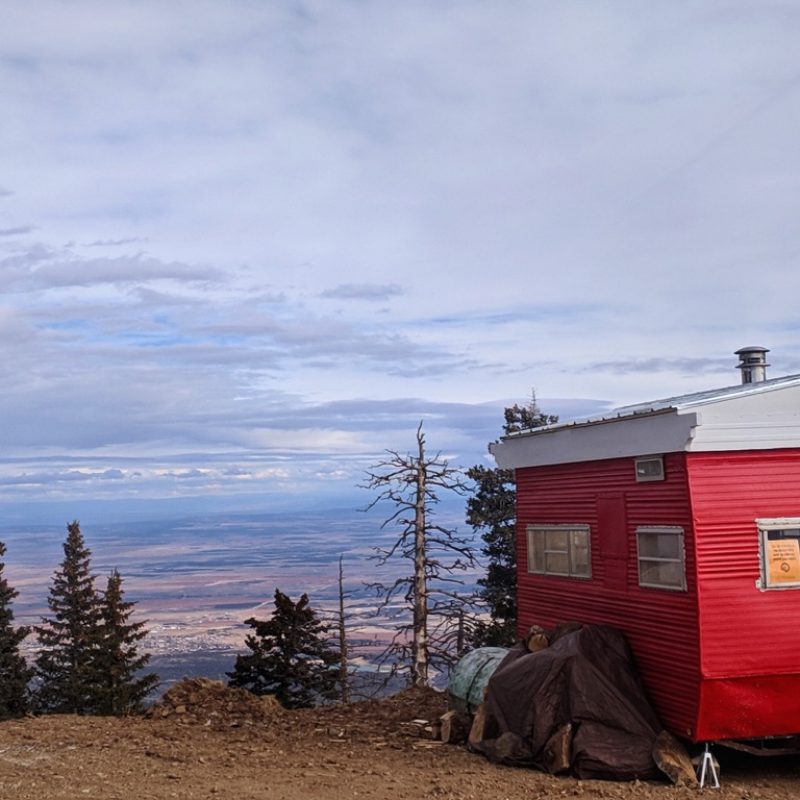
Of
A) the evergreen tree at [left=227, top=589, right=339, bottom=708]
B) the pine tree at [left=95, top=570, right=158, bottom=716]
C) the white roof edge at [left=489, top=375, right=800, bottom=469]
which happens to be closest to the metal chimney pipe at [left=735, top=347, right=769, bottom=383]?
the white roof edge at [left=489, top=375, right=800, bottom=469]

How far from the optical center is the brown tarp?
41.2 ft

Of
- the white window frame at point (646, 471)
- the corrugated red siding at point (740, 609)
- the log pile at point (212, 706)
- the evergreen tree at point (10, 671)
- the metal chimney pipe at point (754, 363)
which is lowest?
the evergreen tree at point (10, 671)

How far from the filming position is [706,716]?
12.5 meters

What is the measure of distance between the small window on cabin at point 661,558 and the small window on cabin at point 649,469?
0.69 m

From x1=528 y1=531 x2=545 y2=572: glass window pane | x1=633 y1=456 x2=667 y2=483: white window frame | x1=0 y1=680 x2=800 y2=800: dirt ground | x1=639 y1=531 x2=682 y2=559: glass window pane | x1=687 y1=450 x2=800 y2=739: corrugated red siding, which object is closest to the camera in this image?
x1=0 y1=680 x2=800 y2=800: dirt ground

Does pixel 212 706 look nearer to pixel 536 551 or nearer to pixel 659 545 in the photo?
pixel 536 551

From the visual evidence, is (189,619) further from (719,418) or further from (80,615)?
(719,418)

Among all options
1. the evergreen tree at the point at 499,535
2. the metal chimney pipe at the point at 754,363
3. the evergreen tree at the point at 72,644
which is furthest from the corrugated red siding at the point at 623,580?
the evergreen tree at the point at 72,644

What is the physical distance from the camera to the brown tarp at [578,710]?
12.6 m

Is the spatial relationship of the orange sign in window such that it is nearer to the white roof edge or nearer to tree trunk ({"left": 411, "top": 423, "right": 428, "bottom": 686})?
the white roof edge

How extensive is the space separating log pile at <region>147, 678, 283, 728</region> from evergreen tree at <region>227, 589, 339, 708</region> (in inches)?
336

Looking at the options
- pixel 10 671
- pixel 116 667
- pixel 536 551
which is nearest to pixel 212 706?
pixel 536 551

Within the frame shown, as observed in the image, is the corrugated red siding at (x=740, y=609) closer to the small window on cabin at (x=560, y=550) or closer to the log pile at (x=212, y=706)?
the small window on cabin at (x=560, y=550)

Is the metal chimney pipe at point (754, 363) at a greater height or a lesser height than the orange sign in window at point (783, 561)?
greater
